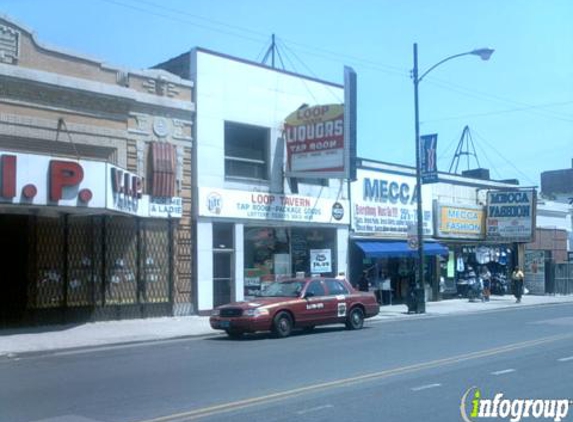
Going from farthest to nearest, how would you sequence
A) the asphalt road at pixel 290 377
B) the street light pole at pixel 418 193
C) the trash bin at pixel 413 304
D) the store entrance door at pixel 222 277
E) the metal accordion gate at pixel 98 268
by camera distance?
the trash bin at pixel 413 304 → the street light pole at pixel 418 193 → the store entrance door at pixel 222 277 → the metal accordion gate at pixel 98 268 → the asphalt road at pixel 290 377

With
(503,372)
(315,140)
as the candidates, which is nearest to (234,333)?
(503,372)

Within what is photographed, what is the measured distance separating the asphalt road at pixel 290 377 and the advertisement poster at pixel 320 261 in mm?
10237

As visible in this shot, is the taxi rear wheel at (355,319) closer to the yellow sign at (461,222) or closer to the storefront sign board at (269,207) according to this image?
the storefront sign board at (269,207)

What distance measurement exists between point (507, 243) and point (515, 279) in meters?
6.39

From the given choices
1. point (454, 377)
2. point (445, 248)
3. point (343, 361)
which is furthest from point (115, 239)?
point (445, 248)

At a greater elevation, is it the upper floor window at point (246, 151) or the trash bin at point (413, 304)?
the upper floor window at point (246, 151)

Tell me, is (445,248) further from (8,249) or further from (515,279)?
(8,249)

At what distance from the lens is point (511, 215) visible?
37062 mm

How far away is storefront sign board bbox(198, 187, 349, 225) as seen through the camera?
2403cm

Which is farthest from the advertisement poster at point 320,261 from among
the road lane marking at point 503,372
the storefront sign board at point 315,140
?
the road lane marking at point 503,372

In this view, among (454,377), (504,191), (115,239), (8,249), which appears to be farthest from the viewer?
(504,191)

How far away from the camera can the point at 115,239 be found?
21.6 meters

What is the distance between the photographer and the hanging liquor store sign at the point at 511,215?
36250mm

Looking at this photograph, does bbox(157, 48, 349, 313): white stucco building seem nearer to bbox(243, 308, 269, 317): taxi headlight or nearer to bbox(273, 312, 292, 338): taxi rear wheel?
bbox(273, 312, 292, 338): taxi rear wheel
